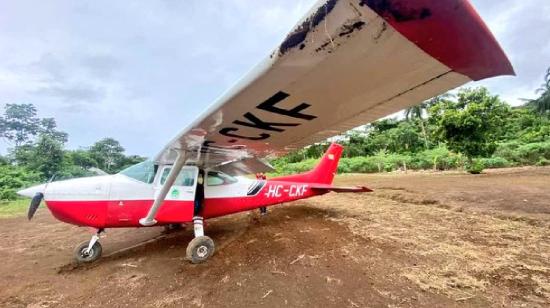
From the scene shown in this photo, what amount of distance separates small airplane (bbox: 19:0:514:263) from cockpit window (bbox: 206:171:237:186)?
790 mm

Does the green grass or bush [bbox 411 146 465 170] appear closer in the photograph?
the green grass

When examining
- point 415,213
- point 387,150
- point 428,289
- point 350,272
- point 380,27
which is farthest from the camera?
point 387,150

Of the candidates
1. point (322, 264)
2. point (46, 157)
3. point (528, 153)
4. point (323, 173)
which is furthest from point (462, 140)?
point (46, 157)

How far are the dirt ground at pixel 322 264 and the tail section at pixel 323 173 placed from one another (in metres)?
1.11

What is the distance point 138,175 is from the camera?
4352 mm

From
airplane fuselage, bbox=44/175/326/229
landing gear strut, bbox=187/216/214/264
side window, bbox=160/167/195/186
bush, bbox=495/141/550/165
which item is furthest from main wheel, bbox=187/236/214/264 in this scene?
bush, bbox=495/141/550/165

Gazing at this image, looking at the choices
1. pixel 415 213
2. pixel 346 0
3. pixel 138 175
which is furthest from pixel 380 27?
pixel 415 213

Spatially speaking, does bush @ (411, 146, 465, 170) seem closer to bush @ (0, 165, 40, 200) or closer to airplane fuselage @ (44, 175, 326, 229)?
airplane fuselage @ (44, 175, 326, 229)

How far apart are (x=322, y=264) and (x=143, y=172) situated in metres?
3.44

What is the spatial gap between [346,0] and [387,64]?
1.86 ft

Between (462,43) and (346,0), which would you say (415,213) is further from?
(346,0)

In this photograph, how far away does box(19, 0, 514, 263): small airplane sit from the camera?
1.12 meters

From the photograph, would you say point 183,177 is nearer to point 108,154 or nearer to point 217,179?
point 217,179

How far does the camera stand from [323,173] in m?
6.79
